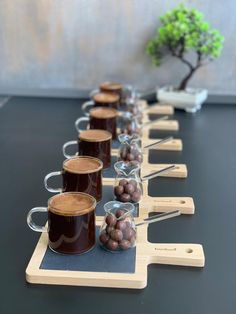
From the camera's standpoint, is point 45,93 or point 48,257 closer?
point 48,257

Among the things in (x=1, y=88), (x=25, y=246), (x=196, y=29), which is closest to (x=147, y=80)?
(x=196, y=29)

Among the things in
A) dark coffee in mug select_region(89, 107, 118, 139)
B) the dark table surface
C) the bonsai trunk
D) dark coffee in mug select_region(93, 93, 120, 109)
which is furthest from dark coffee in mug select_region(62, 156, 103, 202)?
the bonsai trunk

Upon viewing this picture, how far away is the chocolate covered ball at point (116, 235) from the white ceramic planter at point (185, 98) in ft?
3.21

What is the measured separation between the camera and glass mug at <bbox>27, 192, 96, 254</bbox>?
2.56ft

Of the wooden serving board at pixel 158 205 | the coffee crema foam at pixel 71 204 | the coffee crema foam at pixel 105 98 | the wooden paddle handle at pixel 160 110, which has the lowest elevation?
the wooden paddle handle at pixel 160 110

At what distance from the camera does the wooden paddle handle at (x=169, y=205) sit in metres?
0.98

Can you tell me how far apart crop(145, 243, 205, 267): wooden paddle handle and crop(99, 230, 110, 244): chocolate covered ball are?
0.22ft

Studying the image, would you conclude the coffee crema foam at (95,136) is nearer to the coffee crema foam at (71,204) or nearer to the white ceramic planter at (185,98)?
the coffee crema foam at (71,204)

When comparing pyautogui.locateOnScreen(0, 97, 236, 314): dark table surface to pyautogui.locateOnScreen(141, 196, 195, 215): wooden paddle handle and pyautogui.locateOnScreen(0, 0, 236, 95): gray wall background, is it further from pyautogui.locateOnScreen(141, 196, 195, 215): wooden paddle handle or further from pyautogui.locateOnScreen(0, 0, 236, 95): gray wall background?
pyautogui.locateOnScreen(0, 0, 236, 95): gray wall background

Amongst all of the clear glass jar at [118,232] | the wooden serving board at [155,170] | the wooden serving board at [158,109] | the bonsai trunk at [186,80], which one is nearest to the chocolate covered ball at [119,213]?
the clear glass jar at [118,232]

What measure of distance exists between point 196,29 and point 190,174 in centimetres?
65

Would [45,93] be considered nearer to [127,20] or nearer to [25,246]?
[127,20]

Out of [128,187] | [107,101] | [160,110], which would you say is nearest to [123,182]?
[128,187]

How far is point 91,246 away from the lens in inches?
32.1
